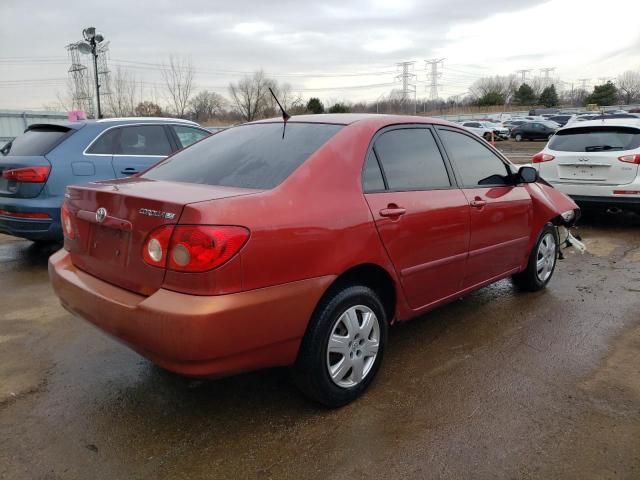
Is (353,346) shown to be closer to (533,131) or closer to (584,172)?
(584,172)

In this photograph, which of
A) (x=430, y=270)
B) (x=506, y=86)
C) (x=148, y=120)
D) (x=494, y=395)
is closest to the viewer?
(x=494, y=395)

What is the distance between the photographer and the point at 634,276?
5.31 metres

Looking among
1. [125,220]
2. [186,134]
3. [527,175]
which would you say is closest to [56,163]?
[186,134]

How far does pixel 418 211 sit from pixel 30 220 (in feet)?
13.8

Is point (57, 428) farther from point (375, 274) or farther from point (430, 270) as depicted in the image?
point (430, 270)

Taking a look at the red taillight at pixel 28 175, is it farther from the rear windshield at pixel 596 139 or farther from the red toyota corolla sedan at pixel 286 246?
the rear windshield at pixel 596 139

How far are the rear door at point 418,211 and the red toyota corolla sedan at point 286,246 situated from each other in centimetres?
1

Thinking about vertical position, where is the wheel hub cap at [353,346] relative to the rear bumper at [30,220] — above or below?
below

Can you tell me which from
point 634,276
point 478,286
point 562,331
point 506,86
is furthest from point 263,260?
point 506,86

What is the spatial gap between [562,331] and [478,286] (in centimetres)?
74

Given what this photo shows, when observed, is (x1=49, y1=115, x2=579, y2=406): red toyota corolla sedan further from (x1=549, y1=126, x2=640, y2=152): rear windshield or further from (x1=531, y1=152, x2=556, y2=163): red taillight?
(x1=531, y1=152, x2=556, y2=163): red taillight

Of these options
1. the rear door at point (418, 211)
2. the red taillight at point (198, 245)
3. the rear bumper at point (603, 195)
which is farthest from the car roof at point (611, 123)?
the red taillight at point (198, 245)

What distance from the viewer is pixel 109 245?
8.54 ft

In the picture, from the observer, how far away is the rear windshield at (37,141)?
5.60 metres
